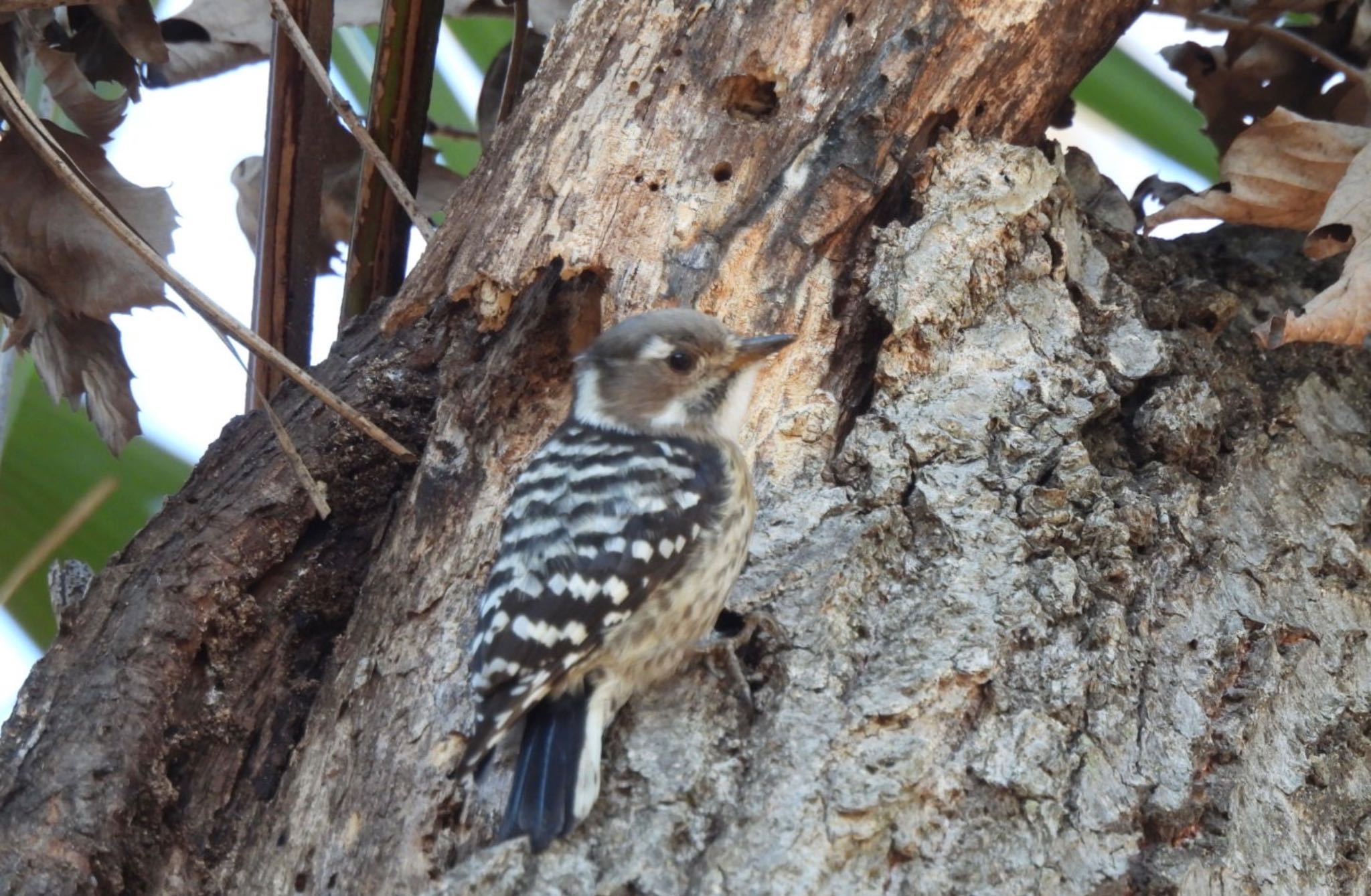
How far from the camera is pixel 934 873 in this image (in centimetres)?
199

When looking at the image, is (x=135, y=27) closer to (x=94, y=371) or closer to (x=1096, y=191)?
(x=94, y=371)

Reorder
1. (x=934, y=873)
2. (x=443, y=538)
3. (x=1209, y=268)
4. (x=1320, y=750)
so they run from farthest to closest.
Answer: (x=1209, y=268)
(x=443, y=538)
(x=1320, y=750)
(x=934, y=873)

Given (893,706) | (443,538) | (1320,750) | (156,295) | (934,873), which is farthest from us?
(156,295)

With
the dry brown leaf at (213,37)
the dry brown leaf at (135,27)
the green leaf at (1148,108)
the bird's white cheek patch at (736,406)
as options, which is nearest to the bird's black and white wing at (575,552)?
the bird's white cheek patch at (736,406)

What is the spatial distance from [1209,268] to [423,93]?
189 centimetres

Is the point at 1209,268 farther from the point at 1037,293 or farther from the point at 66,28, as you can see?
the point at 66,28

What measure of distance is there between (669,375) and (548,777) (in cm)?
102

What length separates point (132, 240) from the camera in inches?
87.9

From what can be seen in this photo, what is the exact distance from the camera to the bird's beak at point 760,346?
2629 millimetres

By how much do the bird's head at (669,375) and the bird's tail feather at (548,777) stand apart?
718 millimetres

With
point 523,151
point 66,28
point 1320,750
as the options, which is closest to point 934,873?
point 1320,750

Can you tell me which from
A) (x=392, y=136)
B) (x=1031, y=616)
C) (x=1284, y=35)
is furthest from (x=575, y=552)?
(x=1284, y=35)

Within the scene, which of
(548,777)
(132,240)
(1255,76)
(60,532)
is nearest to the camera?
(548,777)

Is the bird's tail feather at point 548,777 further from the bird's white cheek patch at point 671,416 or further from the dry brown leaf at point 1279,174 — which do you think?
the dry brown leaf at point 1279,174
